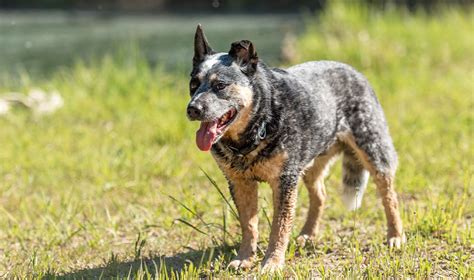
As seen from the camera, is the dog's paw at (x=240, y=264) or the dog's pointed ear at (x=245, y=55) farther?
the dog's paw at (x=240, y=264)

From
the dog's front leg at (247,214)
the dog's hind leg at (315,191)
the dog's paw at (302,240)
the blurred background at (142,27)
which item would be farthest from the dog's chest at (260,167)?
the blurred background at (142,27)

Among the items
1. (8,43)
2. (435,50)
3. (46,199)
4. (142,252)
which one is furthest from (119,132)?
(8,43)

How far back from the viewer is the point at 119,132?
8.45 m

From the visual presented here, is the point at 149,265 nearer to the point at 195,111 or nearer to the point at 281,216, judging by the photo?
the point at 281,216

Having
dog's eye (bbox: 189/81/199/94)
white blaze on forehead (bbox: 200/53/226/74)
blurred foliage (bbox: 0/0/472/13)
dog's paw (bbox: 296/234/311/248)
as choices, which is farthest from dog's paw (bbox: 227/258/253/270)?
blurred foliage (bbox: 0/0/472/13)

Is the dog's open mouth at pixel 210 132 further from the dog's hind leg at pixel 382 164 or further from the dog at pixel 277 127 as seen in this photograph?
the dog's hind leg at pixel 382 164

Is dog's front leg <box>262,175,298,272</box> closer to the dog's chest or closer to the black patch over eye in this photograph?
the dog's chest

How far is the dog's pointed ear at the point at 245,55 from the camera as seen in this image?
4352mm

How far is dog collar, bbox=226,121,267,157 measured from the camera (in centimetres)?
438

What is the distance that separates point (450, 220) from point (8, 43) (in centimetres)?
1337

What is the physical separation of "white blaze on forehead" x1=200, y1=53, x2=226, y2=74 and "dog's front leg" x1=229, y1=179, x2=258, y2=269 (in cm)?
71

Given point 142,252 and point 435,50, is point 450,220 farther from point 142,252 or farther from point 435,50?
point 435,50

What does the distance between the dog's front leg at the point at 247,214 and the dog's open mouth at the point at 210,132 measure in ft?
1.66

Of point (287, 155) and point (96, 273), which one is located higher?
point (287, 155)
